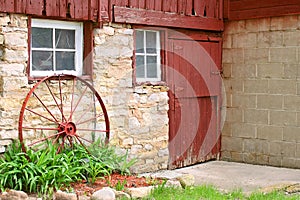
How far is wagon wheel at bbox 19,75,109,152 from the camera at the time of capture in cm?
682

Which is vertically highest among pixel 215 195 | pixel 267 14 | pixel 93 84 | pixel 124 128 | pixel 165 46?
pixel 267 14

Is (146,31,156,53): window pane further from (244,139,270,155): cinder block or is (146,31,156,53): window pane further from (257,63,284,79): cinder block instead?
(244,139,270,155): cinder block

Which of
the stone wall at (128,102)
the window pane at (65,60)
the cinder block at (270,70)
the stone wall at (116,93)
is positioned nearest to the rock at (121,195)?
the stone wall at (116,93)

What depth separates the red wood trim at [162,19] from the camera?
309 inches

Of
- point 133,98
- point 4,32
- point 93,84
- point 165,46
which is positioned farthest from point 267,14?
point 4,32

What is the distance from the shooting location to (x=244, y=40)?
920 cm

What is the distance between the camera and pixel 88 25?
7523 mm

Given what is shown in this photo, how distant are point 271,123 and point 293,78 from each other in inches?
32.5

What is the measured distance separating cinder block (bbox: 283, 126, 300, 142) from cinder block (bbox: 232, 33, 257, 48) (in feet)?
4.91

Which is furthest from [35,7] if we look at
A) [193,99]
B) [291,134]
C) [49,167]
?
[291,134]

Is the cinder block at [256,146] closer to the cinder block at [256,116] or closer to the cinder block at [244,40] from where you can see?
the cinder block at [256,116]

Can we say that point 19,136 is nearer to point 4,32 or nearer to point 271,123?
point 4,32

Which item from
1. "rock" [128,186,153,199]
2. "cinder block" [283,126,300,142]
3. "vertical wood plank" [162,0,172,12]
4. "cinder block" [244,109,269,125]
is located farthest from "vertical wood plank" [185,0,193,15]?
"rock" [128,186,153,199]

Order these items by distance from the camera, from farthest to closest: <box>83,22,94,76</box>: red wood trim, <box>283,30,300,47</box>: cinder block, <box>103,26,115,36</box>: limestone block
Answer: <box>283,30,300,47</box>: cinder block → <box>103,26,115,36</box>: limestone block → <box>83,22,94,76</box>: red wood trim
